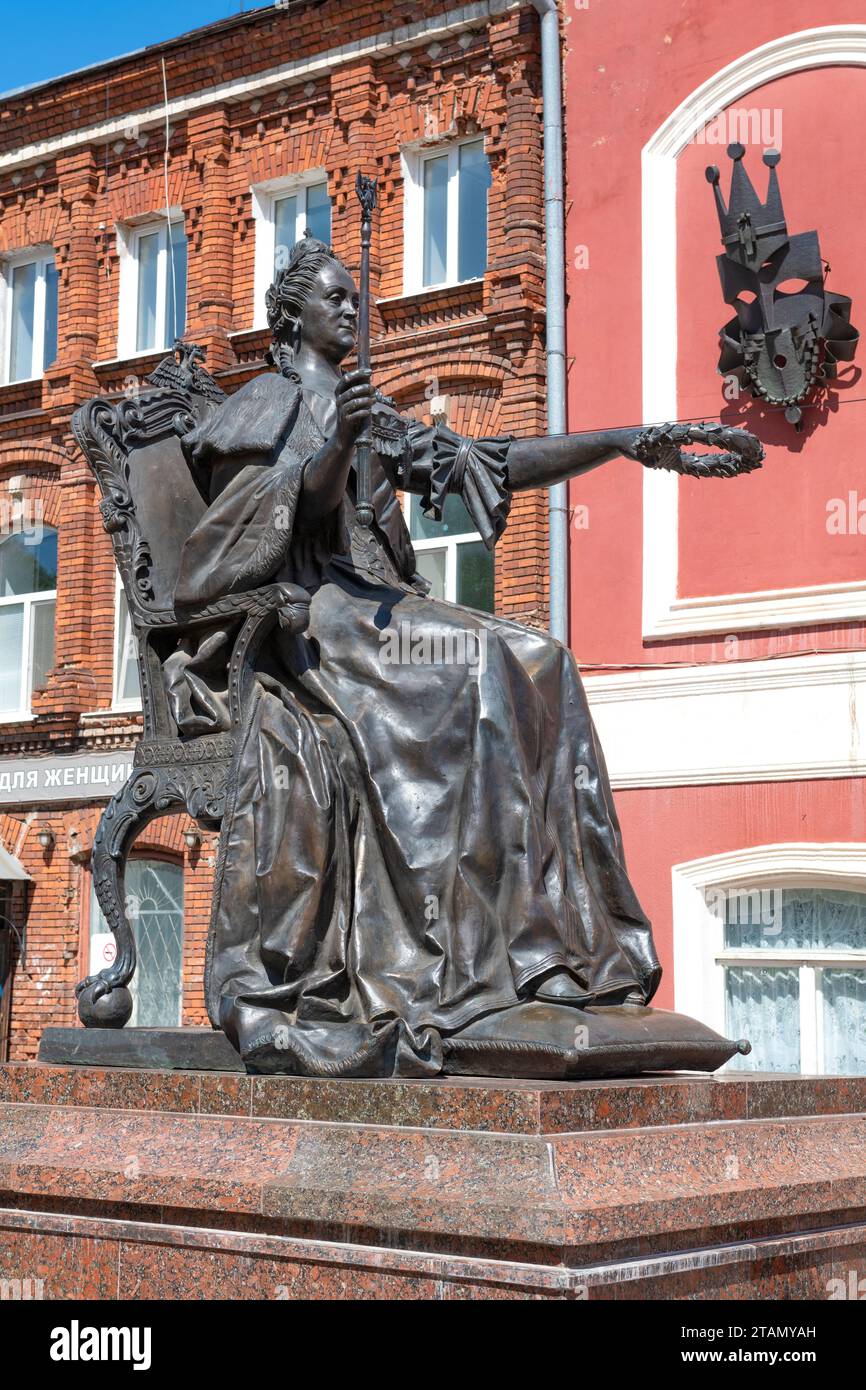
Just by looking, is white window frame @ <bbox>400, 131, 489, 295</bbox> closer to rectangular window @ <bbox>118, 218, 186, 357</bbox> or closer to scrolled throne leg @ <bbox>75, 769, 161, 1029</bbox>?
rectangular window @ <bbox>118, 218, 186, 357</bbox>

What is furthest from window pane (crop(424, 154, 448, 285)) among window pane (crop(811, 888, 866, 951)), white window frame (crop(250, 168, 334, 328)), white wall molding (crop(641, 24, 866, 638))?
window pane (crop(811, 888, 866, 951))

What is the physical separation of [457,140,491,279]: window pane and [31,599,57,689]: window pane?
Result: 4.59 metres

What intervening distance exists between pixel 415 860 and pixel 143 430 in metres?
1.73

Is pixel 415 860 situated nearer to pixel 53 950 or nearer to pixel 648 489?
pixel 648 489

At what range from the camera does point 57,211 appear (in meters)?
16.3

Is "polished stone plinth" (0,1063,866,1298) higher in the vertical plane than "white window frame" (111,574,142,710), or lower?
lower

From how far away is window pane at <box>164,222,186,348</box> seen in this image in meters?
15.7

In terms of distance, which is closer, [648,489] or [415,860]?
[415,860]

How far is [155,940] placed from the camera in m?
14.8

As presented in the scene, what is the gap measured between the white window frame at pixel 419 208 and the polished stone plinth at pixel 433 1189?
10.6m

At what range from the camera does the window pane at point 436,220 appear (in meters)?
14.2

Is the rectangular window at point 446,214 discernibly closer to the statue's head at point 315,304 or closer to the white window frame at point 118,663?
the white window frame at point 118,663

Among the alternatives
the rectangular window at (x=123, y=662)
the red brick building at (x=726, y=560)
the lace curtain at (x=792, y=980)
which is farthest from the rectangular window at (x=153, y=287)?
the lace curtain at (x=792, y=980)

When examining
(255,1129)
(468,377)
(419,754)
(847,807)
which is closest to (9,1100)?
(255,1129)
